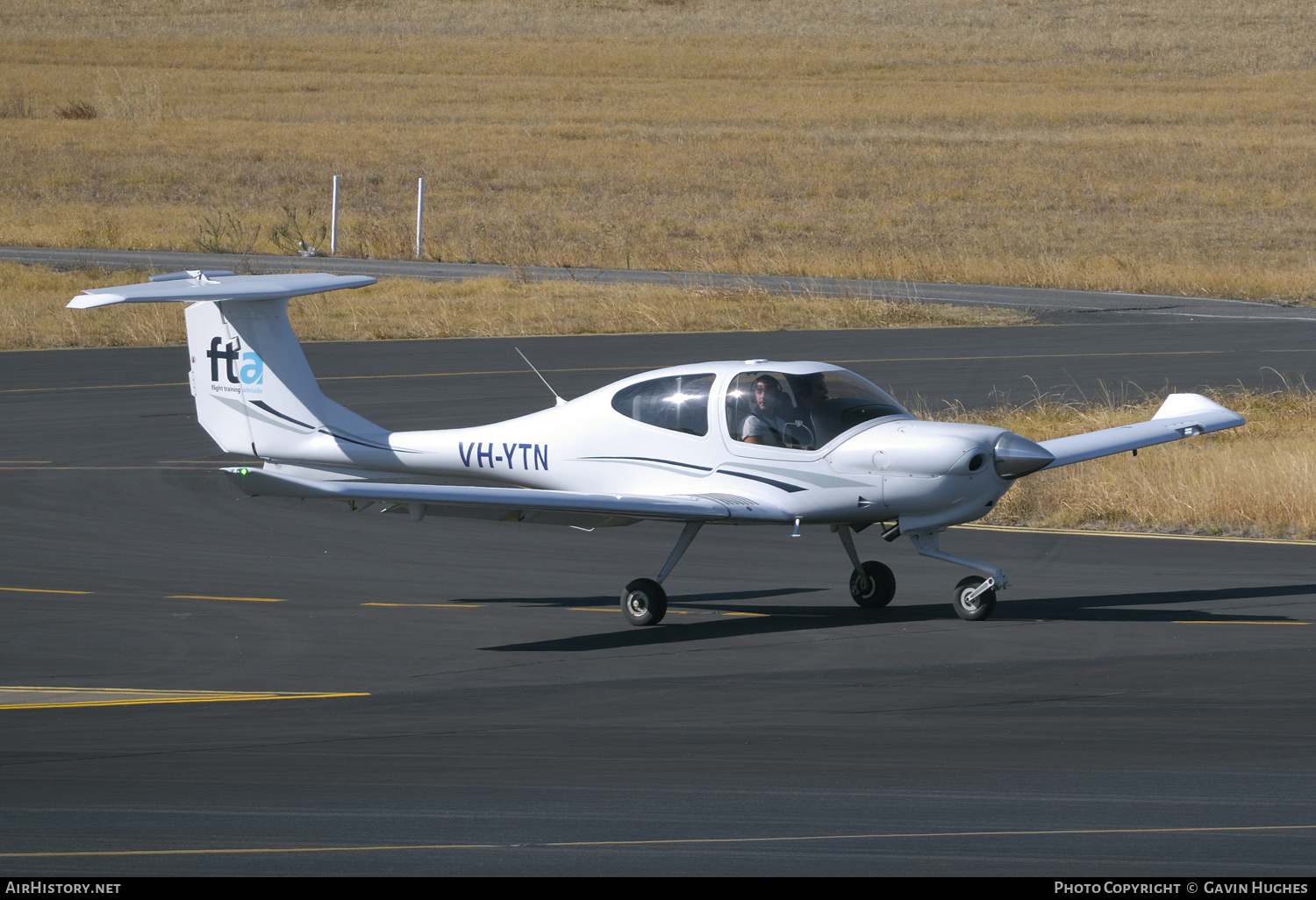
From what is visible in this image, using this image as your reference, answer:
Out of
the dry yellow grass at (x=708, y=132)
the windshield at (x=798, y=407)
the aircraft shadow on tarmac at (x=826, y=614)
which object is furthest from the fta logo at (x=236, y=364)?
the dry yellow grass at (x=708, y=132)

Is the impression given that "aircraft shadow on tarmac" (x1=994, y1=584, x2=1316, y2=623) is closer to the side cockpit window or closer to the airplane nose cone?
the airplane nose cone

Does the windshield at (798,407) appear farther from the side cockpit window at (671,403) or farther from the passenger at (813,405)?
the side cockpit window at (671,403)

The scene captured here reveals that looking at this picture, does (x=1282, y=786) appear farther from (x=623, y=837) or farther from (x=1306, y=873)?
(x=623, y=837)

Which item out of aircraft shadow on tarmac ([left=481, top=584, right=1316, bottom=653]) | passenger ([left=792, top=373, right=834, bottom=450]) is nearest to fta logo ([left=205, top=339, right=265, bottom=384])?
aircraft shadow on tarmac ([left=481, top=584, right=1316, bottom=653])

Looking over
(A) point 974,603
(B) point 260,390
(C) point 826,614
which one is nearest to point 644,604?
(C) point 826,614

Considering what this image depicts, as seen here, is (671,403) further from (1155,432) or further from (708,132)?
(708,132)

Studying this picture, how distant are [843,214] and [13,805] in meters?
51.0

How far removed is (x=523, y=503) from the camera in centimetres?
1304

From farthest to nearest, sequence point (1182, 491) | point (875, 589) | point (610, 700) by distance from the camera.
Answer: point (1182, 491)
point (875, 589)
point (610, 700)

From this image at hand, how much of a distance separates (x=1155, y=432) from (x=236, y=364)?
7.57m

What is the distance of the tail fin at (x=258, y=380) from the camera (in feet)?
49.6

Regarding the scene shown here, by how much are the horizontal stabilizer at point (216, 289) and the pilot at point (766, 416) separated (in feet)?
12.3

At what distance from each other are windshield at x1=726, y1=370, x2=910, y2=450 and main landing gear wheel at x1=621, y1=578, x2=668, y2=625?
4.27 feet

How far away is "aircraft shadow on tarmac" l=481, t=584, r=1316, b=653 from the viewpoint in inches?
534
